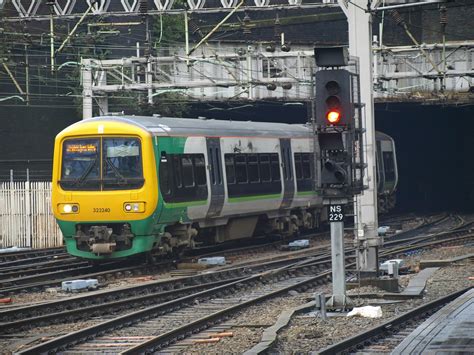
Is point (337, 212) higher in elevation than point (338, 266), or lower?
higher

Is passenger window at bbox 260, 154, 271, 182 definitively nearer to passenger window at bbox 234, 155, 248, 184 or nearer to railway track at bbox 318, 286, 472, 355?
passenger window at bbox 234, 155, 248, 184

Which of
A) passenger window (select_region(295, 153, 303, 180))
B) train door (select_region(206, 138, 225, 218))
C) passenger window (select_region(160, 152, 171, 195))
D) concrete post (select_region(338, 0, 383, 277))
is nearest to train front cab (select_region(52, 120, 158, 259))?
passenger window (select_region(160, 152, 171, 195))

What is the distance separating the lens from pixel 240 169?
90.9ft

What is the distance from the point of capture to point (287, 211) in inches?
1212

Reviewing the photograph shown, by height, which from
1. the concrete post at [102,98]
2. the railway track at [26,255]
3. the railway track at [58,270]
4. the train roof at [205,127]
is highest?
the concrete post at [102,98]

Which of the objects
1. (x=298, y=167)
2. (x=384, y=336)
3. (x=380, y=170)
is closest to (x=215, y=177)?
(x=298, y=167)

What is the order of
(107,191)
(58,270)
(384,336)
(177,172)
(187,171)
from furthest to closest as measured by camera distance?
1. (187,171)
2. (177,172)
3. (58,270)
4. (107,191)
5. (384,336)

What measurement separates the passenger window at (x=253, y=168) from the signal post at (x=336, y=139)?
12087mm

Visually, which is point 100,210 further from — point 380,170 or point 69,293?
point 380,170

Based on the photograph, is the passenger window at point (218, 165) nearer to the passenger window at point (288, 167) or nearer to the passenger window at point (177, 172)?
the passenger window at point (177, 172)

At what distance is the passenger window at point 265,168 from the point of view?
29.0 m

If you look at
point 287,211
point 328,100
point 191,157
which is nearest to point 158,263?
point 191,157

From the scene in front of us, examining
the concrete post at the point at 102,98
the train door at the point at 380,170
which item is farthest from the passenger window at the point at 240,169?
the train door at the point at 380,170

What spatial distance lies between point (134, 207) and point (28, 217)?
28.6ft
